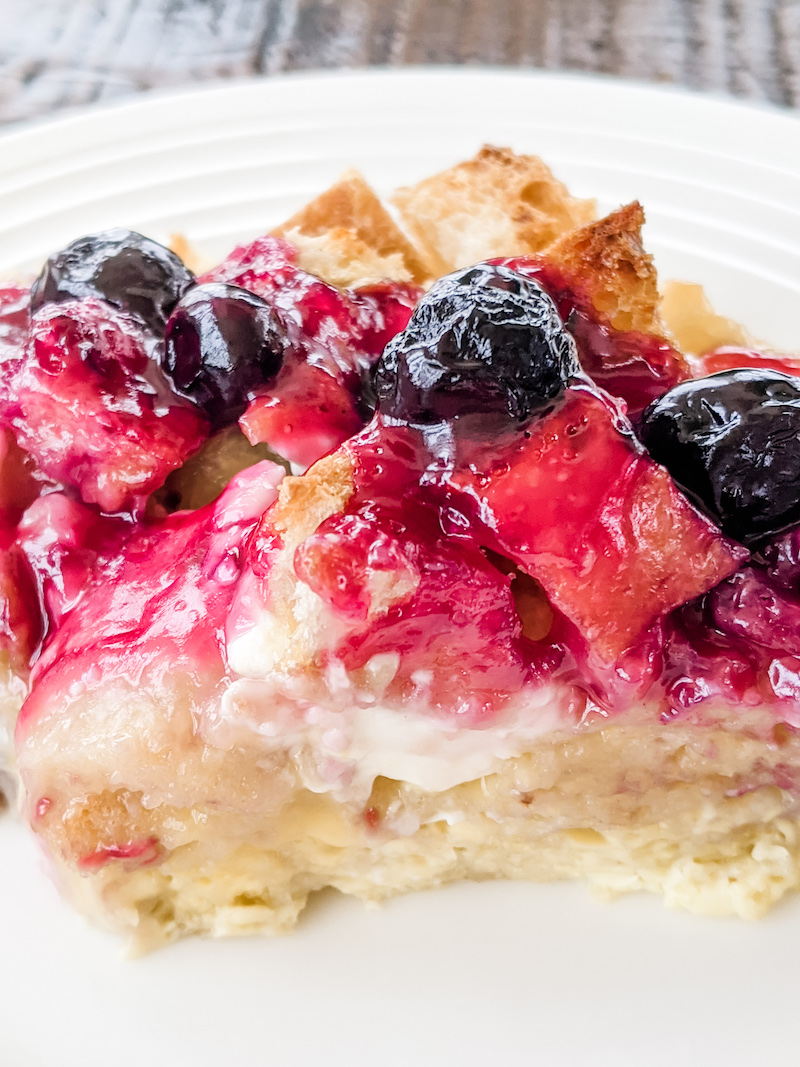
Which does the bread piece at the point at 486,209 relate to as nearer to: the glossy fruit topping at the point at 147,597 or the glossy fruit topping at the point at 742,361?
the glossy fruit topping at the point at 742,361

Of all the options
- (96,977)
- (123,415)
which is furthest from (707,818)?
(123,415)

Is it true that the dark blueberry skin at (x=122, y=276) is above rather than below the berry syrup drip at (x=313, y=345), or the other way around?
above

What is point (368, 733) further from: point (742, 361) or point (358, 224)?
point (358, 224)

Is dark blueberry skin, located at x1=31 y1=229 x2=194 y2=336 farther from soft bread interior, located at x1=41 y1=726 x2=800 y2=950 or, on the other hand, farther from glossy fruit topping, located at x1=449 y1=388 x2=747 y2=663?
soft bread interior, located at x1=41 y1=726 x2=800 y2=950

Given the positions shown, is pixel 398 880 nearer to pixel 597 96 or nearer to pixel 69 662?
pixel 69 662

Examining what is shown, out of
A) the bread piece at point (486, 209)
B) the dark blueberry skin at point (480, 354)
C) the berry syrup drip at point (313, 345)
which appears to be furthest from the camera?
the bread piece at point (486, 209)

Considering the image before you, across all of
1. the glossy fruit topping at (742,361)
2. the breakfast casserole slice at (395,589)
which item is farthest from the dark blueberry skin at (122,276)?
the glossy fruit topping at (742,361)
